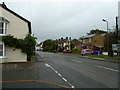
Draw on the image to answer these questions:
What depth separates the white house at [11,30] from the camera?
61.0 feet

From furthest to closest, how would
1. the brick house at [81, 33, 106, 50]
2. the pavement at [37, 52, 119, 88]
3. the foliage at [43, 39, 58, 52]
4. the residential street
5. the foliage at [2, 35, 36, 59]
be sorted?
the foliage at [43, 39, 58, 52], the brick house at [81, 33, 106, 50], the foliage at [2, 35, 36, 59], the residential street, the pavement at [37, 52, 119, 88]

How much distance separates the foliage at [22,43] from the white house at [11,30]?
1.75 feet

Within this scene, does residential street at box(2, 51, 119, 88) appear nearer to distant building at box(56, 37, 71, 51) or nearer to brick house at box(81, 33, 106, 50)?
brick house at box(81, 33, 106, 50)

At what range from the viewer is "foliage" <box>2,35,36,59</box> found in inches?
727

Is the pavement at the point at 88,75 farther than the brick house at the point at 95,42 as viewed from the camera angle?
No

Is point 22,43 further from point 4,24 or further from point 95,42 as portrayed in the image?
point 95,42

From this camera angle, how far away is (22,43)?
1934 centimetres

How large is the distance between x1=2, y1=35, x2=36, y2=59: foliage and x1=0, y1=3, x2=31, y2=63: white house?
533 millimetres

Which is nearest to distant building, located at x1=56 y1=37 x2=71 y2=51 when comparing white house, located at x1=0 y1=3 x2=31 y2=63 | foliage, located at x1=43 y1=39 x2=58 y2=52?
foliage, located at x1=43 y1=39 x2=58 y2=52

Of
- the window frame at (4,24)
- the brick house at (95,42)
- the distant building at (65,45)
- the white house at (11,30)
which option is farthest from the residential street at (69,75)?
the distant building at (65,45)

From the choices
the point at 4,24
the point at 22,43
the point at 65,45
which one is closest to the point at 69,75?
the point at 22,43

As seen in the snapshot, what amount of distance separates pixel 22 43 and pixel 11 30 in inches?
95.3

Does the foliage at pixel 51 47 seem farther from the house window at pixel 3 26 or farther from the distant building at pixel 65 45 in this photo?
the house window at pixel 3 26

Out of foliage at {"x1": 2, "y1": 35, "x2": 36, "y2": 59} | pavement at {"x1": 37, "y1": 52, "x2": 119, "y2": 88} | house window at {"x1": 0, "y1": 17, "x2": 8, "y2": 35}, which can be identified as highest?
house window at {"x1": 0, "y1": 17, "x2": 8, "y2": 35}
